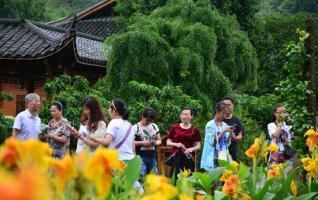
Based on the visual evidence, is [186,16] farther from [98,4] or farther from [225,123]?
[98,4]

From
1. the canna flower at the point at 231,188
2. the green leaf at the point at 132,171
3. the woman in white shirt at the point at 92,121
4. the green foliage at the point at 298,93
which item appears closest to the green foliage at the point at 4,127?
the woman in white shirt at the point at 92,121

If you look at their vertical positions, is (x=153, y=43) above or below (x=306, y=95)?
above

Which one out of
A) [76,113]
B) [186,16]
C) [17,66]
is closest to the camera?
[76,113]

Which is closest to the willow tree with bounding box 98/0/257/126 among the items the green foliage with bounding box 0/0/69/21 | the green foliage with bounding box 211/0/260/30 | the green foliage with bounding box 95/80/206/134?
the green foliage with bounding box 95/80/206/134

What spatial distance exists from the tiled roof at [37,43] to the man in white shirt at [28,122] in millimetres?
5393

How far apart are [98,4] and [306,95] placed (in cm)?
1777

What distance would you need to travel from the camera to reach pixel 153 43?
10.4 m

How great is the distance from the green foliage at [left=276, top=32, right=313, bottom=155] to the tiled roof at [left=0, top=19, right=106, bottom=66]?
5.94 metres

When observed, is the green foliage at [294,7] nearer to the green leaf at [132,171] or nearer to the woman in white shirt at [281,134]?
the woman in white shirt at [281,134]

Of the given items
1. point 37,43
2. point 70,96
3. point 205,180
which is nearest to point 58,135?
point 205,180

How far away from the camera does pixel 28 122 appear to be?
5.25 m

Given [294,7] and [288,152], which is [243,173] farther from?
[294,7]

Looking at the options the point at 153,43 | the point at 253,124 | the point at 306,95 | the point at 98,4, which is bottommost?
the point at 253,124

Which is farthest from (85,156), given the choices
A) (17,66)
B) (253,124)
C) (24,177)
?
(17,66)
